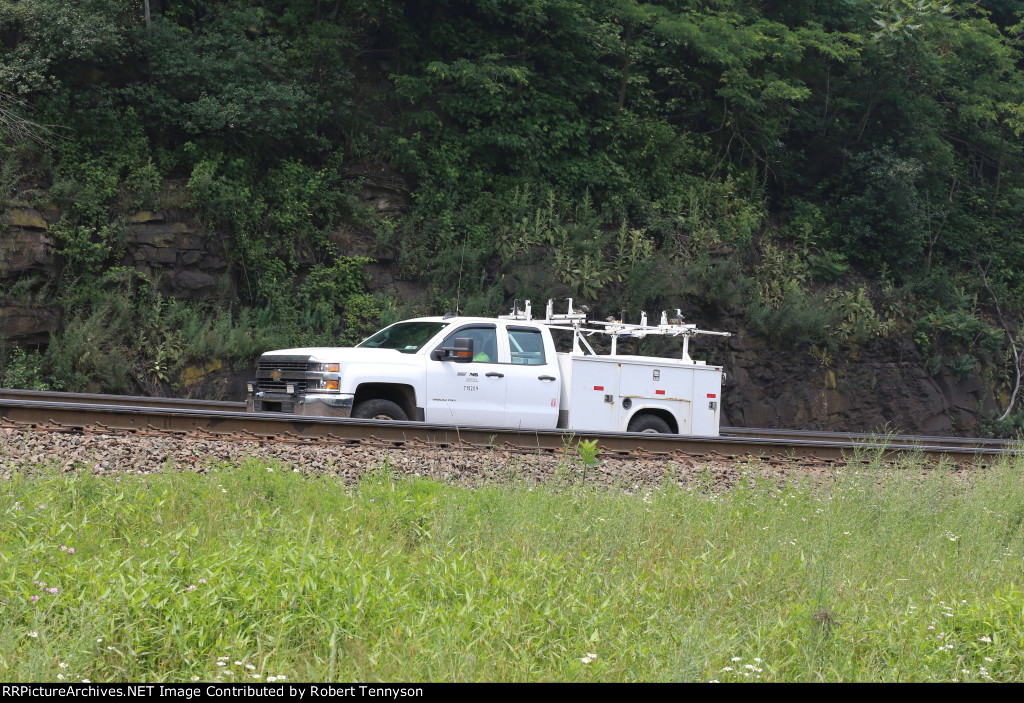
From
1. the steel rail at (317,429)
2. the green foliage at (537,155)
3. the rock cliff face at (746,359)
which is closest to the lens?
the steel rail at (317,429)

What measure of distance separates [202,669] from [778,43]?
2634 centimetres

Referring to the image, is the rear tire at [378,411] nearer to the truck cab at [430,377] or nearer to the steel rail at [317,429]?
the truck cab at [430,377]

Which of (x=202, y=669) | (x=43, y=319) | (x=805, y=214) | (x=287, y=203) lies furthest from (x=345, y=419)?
(x=805, y=214)

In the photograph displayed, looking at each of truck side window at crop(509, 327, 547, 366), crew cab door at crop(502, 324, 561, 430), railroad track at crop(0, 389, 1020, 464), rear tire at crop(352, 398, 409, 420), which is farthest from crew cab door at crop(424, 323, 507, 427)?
railroad track at crop(0, 389, 1020, 464)

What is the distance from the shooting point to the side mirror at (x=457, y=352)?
12.2 m

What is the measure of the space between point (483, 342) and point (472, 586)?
24.0ft

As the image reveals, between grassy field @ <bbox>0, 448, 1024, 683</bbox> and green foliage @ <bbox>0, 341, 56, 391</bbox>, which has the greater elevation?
green foliage @ <bbox>0, 341, 56, 391</bbox>

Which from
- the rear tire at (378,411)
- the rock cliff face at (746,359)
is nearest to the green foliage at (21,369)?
the rock cliff face at (746,359)

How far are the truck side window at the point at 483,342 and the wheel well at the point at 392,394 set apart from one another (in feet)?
3.42

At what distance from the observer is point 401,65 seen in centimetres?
2492

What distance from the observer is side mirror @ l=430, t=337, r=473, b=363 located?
480 inches

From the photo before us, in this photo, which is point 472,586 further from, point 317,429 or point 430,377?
point 430,377

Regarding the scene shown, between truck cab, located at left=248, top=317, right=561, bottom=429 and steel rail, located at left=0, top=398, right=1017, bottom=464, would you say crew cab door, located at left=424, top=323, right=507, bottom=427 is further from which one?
steel rail, located at left=0, top=398, right=1017, bottom=464

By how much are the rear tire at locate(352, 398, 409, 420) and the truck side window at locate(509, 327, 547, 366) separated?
178 centimetres
